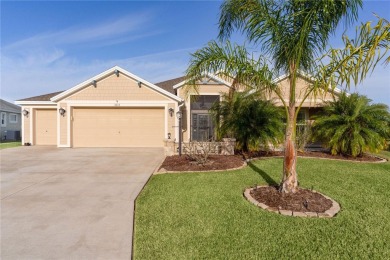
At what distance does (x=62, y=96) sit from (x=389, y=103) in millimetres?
17818

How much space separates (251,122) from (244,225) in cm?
673

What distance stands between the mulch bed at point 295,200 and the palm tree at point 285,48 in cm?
20

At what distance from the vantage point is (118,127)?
13734 millimetres

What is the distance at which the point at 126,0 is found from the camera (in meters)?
10.9

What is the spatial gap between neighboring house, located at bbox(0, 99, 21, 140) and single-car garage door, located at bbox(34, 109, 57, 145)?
806 cm

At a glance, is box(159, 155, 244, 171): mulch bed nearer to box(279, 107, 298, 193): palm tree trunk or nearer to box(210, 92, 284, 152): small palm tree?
box(210, 92, 284, 152): small palm tree

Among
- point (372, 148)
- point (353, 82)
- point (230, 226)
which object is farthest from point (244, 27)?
point (372, 148)

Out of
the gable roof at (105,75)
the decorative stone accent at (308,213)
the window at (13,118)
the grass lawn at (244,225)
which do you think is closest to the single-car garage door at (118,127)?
the gable roof at (105,75)

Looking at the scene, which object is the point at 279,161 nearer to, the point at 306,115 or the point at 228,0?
the point at 228,0

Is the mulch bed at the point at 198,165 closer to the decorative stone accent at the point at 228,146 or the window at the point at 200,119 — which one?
the decorative stone accent at the point at 228,146

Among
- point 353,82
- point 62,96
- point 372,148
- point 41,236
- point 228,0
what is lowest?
point 41,236

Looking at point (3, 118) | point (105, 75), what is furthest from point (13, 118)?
point (105, 75)

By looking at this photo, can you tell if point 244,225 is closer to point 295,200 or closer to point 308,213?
point 308,213

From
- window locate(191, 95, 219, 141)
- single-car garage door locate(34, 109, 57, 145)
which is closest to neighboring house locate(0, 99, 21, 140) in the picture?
single-car garage door locate(34, 109, 57, 145)
